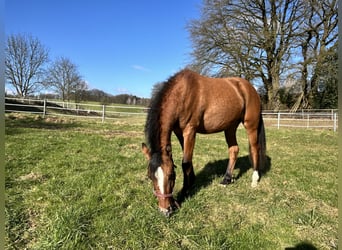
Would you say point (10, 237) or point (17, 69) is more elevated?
point (17, 69)

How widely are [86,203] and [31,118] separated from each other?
11.3 meters

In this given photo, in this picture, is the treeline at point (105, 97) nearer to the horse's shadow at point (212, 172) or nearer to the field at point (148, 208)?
the horse's shadow at point (212, 172)

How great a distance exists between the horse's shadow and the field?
0.8 inches

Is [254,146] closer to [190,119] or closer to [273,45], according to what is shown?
[190,119]

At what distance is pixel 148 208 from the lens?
Answer: 299 centimetres

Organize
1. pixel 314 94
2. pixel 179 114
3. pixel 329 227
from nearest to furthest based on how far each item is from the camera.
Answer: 1. pixel 329 227
2. pixel 179 114
3. pixel 314 94

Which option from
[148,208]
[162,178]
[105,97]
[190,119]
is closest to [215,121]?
[190,119]

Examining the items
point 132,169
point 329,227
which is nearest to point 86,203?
point 132,169

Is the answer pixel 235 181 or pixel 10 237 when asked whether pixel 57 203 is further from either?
pixel 235 181

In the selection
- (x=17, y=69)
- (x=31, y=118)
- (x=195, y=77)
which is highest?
(x=17, y=69)

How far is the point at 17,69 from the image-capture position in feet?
87.6

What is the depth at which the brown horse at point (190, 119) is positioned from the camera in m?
2.81

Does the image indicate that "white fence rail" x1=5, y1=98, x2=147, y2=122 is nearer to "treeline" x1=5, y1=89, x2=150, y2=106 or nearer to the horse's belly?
the horse's belly

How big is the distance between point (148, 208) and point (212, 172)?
196 cm
